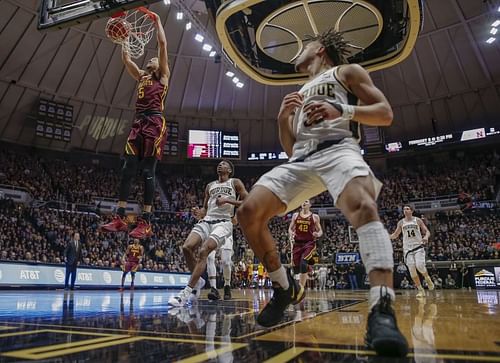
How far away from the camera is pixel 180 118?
82.2ft

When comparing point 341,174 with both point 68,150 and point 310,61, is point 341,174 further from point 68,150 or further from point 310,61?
point 68,150

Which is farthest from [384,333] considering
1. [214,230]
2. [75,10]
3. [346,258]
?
[346,258]

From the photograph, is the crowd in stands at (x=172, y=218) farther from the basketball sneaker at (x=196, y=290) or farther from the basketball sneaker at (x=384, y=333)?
the basketball sneaker at (x=384, y=333)

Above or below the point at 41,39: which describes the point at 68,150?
below

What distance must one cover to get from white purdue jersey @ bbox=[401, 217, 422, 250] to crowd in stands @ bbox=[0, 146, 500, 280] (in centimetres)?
927

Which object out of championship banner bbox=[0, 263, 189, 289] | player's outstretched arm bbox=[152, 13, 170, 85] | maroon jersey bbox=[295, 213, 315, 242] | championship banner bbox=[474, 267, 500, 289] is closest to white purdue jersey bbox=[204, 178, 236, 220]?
player's outstretched arm bbox=[152, 13, 170, 85]

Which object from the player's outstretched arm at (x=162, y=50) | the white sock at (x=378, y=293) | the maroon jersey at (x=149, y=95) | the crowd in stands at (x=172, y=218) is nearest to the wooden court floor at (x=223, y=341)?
the white sock at (x=378, y=293)

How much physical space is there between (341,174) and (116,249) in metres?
18.4

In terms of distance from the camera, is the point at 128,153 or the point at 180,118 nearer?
the point at 128,153

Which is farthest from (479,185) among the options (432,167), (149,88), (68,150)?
(68,150)

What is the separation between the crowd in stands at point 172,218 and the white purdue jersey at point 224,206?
37.5 ft


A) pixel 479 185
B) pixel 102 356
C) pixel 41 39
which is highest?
pixel 41 39

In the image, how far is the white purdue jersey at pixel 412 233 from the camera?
9.24 metres

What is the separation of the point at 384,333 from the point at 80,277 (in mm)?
13302
